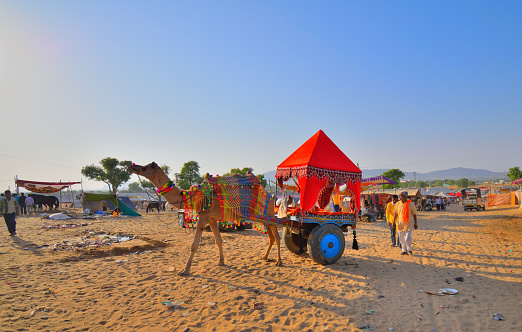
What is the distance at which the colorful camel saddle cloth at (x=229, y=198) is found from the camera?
22.3ft

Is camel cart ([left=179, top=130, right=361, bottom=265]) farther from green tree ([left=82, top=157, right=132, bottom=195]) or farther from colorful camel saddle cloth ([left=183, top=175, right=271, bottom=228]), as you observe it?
green tree ([left=82, top=157, right=132, bottom=195])

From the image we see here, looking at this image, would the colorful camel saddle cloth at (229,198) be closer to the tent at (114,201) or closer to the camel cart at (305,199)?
the camel cart at (305,199)

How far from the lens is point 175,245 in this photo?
9.87 meters

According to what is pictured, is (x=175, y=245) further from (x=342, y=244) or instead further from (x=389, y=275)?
(x=389, y=275)

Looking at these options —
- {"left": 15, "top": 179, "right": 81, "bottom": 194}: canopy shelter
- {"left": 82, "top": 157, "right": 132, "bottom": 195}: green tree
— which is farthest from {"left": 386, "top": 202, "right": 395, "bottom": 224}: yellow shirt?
{"left": 82, "top": 157, "right": 132, "bottom": 195}: green tree

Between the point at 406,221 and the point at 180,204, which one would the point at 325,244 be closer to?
the point at 406,221

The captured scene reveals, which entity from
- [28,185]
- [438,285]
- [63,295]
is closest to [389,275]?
[438,285]

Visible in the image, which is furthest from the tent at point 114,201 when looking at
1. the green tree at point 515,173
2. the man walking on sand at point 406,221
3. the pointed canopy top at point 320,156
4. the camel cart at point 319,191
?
the green tree at point 515,173

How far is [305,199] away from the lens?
282 inches

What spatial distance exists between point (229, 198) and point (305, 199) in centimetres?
189

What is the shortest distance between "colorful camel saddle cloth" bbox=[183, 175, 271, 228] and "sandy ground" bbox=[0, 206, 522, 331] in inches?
52.6

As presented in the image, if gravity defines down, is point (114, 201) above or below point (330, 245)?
above

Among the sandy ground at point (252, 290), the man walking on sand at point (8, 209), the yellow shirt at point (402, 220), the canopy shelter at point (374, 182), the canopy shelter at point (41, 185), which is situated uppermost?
the canopy shelter at point (41, 185)

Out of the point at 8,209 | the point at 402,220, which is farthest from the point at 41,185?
the point at 402,220
